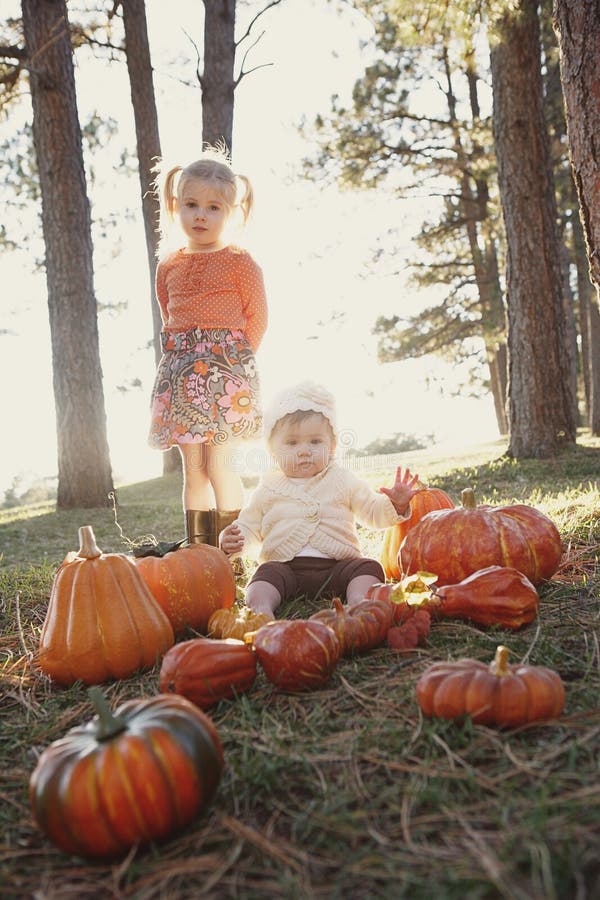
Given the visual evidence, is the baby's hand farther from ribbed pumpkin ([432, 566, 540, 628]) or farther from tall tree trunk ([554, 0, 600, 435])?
tall tree trunk ([554, 0, 600, 435])

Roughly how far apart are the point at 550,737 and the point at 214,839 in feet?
2.48

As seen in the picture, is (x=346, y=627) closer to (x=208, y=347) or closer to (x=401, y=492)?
(x=401, y=492)

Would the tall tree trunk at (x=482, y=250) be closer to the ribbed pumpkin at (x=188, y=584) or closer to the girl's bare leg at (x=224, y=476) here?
the girl's bare leg at (x=224, y=476)

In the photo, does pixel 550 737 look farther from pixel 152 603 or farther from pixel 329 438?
pixel 329 438

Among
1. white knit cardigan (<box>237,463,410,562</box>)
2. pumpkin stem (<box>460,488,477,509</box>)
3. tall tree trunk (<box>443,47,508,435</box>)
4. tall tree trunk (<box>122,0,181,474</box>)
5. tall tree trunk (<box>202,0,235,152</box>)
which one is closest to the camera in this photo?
pumpkin stem (<box>460,488,477,509</box>)

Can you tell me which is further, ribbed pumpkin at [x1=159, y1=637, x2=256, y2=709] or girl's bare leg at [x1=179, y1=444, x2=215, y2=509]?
girl's bare leg at [x1=179, y1=444, x2=215, y2=509]

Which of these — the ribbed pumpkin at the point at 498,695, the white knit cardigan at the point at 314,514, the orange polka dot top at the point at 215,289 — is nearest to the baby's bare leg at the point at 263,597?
the white knit cardigan at the point at 314,514

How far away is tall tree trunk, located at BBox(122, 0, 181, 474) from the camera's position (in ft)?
32.9

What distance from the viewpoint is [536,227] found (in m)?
7.00

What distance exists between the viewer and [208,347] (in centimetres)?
347

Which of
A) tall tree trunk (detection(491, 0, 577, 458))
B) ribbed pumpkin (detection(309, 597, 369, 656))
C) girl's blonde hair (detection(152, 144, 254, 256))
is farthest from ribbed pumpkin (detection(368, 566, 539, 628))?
tall tree trunk (detection(491, 0, 577, 458))

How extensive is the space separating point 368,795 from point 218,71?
9.91 meters

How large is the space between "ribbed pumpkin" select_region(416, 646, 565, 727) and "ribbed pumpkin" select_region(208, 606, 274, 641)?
804 millimetres

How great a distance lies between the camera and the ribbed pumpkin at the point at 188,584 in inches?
101
